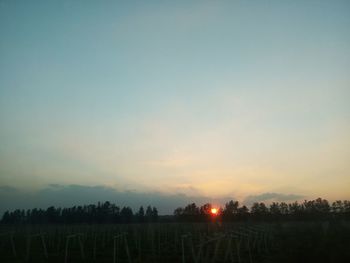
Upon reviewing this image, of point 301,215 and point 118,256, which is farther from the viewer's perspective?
point 301,215

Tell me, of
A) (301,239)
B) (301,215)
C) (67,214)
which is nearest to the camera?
(301,239)

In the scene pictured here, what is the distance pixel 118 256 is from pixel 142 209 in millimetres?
95016

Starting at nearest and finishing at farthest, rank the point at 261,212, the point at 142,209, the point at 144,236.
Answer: the point at 144,236 → the point at 261,212 → the point at 142,209

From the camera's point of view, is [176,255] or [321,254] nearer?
[321,254]

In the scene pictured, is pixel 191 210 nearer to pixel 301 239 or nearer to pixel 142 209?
pixel 142 209

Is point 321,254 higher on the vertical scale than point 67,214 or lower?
lower

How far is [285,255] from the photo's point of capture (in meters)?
17.8

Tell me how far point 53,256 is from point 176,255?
795 centimetres

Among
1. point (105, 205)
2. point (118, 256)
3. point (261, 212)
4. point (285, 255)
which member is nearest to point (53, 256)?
point (118, 256)

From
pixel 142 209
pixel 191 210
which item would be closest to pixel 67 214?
pixel 142 209

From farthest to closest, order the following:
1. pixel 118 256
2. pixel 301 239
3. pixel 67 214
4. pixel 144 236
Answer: pixel 67 214
pixel 144 236
pixel 118 256
pixel 301 239

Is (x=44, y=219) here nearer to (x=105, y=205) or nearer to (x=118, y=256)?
(x=105, y=205)

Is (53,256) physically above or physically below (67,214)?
below

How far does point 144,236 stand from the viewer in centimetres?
3928
